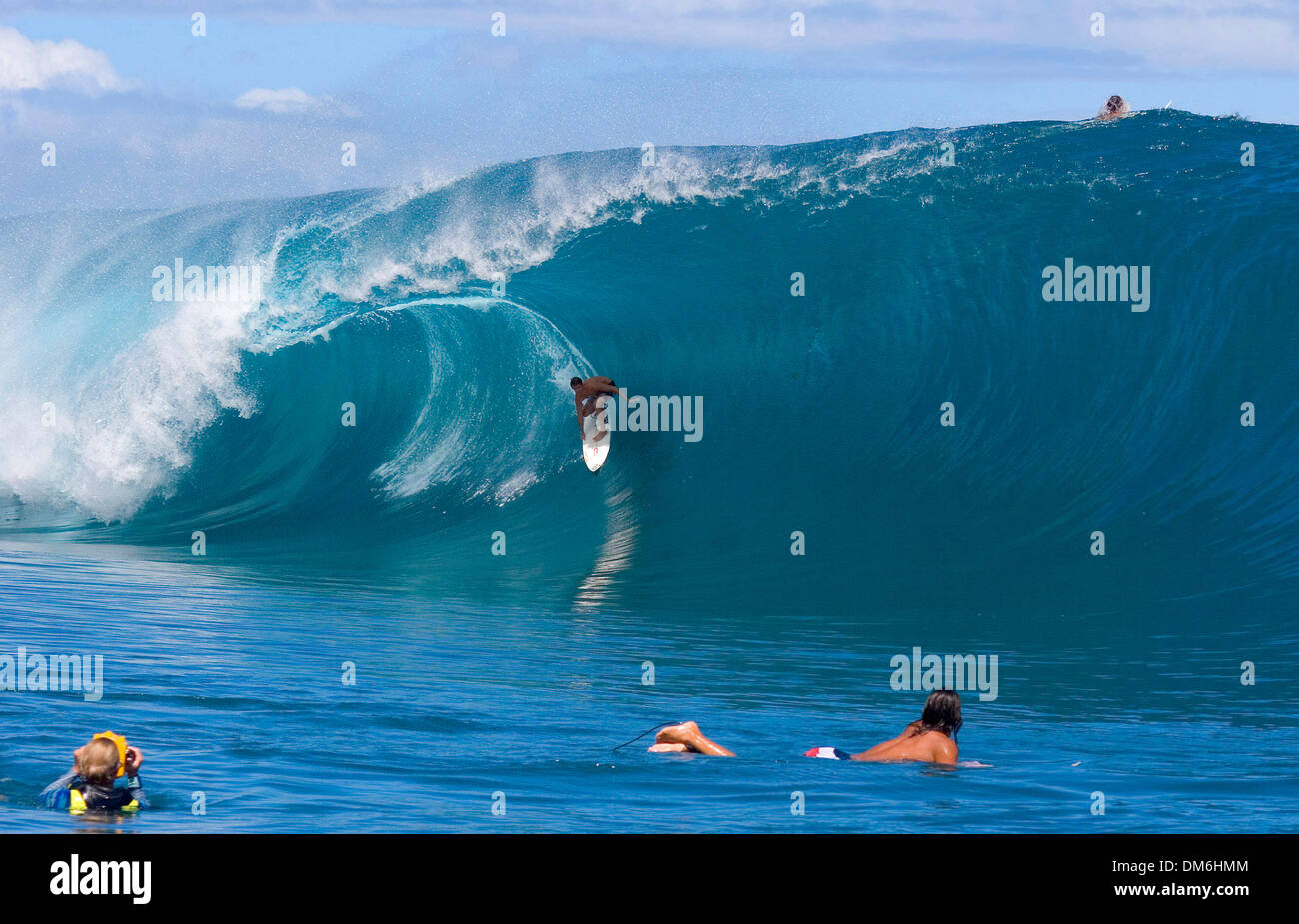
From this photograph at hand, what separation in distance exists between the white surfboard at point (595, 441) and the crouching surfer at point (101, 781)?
9.45 m

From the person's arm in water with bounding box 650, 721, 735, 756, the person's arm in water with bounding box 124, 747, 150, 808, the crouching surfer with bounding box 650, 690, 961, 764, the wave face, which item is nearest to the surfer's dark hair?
the crouching surfer with bounding box 650, 690, 961, 764

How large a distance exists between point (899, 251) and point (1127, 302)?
8.74 feet

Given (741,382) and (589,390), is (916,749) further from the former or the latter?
(741,382)

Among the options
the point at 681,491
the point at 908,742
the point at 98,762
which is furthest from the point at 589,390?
the point at 98,762

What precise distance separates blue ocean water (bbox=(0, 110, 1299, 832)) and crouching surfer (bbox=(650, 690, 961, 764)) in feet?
0.75

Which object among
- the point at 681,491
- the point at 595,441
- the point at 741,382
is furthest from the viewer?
the point at 741,382

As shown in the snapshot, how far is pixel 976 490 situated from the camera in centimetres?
1457

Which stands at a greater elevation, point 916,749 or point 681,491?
point 681,491

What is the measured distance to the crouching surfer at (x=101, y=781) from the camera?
619cm

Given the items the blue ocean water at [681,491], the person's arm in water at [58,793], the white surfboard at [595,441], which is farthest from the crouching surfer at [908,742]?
the white surfboard at [595,441]

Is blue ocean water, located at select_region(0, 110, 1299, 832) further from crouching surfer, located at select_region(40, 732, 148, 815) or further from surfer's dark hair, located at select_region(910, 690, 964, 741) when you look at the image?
surfer's dark hair, located at select_region(910, 690, 964, 741)

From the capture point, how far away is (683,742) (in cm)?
742

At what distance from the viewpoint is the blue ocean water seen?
7262mm

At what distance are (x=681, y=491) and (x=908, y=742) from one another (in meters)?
7.83
